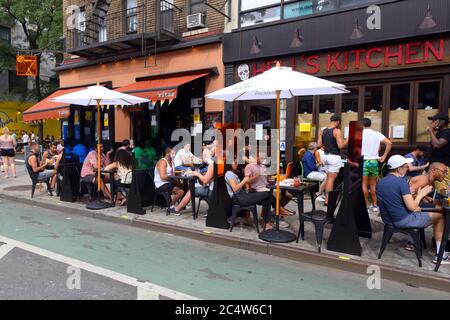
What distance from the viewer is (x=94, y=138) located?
1582 cm

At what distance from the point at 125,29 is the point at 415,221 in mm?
12271

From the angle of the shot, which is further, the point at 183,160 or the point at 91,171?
the point at 183,160

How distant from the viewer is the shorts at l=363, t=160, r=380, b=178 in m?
7.07

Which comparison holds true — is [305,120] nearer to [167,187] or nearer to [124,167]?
[167,187]

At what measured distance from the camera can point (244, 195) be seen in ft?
19.3

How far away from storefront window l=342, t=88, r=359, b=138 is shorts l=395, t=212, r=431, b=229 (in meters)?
4.59

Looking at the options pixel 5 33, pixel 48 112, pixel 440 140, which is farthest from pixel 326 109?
pixel 5 33

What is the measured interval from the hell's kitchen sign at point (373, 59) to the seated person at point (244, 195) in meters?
4.39

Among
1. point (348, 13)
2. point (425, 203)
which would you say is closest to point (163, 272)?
point (425, 203)

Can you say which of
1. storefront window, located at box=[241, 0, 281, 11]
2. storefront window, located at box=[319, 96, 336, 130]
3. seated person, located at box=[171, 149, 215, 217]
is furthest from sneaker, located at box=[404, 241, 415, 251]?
storefront window, located at box=[241, 0, 281, 11]

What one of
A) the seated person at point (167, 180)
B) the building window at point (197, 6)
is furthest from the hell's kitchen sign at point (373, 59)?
the seated person at point (167, 180)

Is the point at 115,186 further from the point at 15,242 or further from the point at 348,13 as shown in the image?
the point at 348,13
